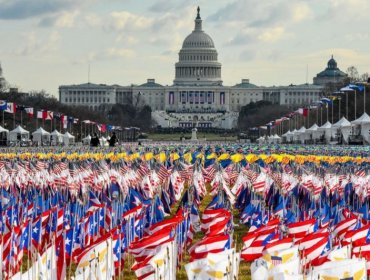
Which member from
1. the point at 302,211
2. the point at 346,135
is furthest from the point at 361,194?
the point at 346,135

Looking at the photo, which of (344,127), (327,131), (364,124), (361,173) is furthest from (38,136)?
(361,173)

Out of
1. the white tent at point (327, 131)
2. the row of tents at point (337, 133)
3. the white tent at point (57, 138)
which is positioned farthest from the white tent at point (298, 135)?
the white tent at point (57, 138)

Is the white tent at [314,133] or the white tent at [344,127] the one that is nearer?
the white tent at [344,127]

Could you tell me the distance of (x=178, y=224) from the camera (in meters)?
20.9

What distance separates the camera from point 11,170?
35875 millimetres

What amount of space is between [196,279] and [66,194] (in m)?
15.5

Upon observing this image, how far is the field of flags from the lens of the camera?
16.3 m

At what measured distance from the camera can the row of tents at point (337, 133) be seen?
82.3m

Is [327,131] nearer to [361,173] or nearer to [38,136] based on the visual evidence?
[38,136]

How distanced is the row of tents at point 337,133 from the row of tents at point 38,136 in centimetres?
1915

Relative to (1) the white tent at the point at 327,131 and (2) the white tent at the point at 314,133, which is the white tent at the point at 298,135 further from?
(1) the white tent at the point at 327,131

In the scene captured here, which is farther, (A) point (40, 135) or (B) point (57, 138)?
(B) point (57, 138)

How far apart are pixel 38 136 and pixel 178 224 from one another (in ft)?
255

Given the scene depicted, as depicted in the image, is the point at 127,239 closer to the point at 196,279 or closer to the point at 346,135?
the point at 196,279
